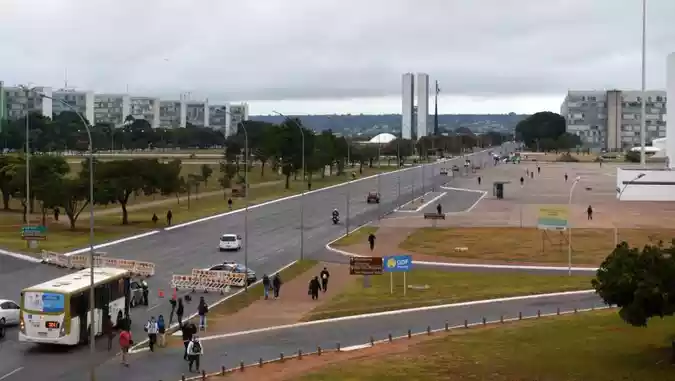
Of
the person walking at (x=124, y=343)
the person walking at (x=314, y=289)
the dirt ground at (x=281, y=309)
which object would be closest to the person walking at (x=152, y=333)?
the dirt ground at (x=281, y=309)

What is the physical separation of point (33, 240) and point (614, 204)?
55529mm

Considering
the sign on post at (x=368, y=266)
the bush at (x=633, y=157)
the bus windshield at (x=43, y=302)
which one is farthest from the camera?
the bush at (x=633, y=157)

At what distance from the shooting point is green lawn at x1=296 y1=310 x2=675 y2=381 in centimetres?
2298

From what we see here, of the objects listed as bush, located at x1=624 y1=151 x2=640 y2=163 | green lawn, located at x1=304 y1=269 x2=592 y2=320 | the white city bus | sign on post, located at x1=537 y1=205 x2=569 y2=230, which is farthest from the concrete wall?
bush, located at x1=624 y1=151 x2=640 y2=163

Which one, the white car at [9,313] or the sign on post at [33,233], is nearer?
the white car at [9,313]

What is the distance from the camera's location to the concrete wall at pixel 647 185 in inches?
3639

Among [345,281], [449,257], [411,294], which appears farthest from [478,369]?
[449,257]

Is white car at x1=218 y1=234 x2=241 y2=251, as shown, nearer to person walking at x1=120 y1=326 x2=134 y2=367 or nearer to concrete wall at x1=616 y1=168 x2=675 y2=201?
person walking at x1=120 y1=326 x2=134 y2=367

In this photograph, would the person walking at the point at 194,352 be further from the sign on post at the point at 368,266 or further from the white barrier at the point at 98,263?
the white barrier at the point at 98,263

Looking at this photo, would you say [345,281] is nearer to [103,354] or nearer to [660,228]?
[103,354]

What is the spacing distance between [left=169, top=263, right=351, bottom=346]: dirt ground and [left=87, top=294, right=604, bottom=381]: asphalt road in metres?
1.65

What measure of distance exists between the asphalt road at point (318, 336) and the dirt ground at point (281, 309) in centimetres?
165

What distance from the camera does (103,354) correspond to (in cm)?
2644

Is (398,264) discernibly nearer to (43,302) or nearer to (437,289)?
(437,289)
